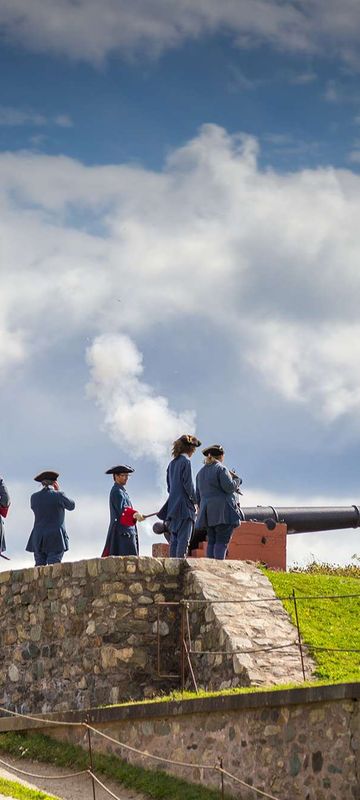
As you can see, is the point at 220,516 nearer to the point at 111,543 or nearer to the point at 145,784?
the point at 111,543

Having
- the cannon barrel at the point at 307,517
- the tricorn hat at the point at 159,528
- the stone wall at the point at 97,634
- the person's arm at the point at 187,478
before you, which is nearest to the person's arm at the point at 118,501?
the person's arm at the point at 187,478

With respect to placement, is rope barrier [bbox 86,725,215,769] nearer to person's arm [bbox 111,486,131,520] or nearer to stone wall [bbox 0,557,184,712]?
stone wall [bbox 0,557,184,712]

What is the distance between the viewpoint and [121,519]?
1852 centimetres

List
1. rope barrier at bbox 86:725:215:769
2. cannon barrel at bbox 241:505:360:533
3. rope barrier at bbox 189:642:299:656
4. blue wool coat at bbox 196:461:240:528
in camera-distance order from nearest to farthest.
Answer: rope barrier at bbox 86:725:215:769 → rope barrier at bbox 189:642:299:656 → blue wool coat at bbox 196:461:240:528 → cannon barrel at bbox 241:505:360:533

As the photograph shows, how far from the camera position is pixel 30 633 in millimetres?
18266

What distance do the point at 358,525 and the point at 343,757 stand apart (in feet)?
46.4

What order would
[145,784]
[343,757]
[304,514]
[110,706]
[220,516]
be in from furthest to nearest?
[304,514]
[220,516]
[110,706]
[145,784]
[343,757]

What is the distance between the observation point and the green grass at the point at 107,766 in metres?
13.8

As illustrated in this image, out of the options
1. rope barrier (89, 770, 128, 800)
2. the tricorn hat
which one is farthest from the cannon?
rope barrier (89, 770, 128, 800)

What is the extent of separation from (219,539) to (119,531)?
4.54ft

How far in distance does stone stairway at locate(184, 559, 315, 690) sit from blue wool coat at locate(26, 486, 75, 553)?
2597 millimetres

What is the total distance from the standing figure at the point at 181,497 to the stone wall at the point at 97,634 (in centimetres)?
114

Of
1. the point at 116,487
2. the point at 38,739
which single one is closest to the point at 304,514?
the point at 116,487

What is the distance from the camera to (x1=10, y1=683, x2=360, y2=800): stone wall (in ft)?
41.6
